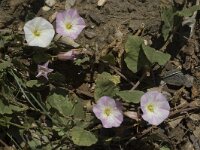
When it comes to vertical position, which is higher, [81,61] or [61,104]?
[81,61]

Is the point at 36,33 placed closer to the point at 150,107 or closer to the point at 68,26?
the point at 68,26

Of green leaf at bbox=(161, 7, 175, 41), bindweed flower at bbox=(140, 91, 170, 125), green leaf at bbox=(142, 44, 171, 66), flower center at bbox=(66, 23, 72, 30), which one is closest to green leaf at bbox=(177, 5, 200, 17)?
green leaf at bbox=(161, 7, 175, 41)

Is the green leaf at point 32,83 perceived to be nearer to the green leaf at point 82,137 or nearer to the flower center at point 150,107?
the green leaf at point 82,137

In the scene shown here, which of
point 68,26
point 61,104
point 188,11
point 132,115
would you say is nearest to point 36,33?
point 68,26

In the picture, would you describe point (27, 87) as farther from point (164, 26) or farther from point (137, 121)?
point (164, 26)

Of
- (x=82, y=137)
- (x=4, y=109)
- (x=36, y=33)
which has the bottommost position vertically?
(x=82, y=137)

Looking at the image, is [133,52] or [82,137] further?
[133,52]

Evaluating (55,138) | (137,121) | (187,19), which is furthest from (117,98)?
(187,19)
